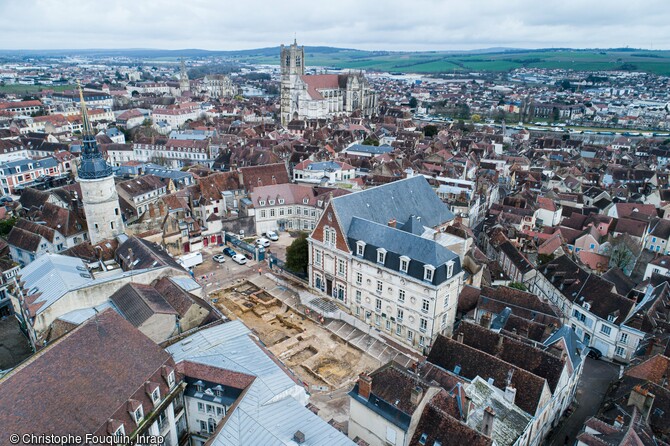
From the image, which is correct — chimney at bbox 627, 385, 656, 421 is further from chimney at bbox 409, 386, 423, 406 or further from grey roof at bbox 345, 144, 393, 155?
grey roof at bbox 345, 144, 393, 155

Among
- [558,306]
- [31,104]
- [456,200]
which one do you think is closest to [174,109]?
[31,104]

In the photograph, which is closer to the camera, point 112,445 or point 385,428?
point 112,445

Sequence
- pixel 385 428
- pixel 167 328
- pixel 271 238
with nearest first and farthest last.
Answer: pixel 385 428, pixel 167 328, pixel 271 238

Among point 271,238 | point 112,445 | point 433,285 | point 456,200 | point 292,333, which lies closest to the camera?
point 112,445

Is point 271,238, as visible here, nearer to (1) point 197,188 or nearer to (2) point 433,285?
(1) point 197,188

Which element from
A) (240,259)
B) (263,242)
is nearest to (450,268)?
(240,259)

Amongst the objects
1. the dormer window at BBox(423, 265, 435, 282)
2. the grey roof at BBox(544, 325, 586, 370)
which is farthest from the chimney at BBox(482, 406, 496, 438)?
the dormer window at BBox(423, 265, 435, 282)
